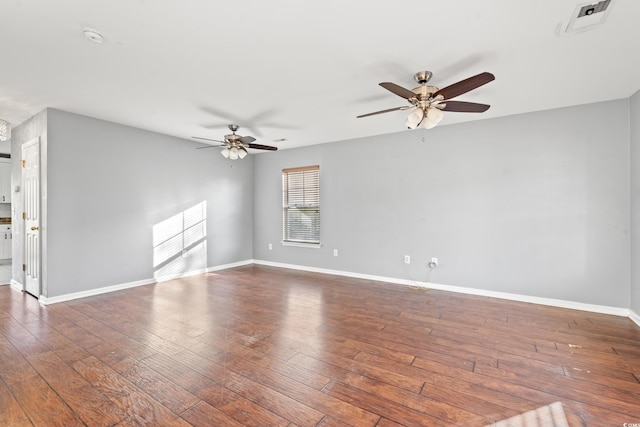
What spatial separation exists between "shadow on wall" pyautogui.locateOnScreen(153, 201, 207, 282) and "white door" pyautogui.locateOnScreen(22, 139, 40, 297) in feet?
4.76

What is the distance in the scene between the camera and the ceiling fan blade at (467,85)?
2.26 metres

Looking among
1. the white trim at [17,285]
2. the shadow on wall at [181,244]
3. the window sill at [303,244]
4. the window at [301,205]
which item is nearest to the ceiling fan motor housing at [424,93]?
the window at [301,205]

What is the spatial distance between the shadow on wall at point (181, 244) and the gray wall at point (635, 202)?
6.34m

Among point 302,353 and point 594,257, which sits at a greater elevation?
point 594,257

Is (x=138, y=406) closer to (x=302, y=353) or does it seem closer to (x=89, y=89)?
(x=302, y=353)

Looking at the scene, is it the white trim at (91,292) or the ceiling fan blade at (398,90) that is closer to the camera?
the ceiling fan blade at (398,90)

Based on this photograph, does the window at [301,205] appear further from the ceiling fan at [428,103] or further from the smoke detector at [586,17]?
the smoke detector at [586,17]

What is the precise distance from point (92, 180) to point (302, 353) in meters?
3.96

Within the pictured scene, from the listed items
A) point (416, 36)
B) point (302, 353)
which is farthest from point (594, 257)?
point (302, 353)

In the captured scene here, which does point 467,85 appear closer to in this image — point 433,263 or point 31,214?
point 433,263

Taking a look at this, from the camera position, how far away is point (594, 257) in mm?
3580

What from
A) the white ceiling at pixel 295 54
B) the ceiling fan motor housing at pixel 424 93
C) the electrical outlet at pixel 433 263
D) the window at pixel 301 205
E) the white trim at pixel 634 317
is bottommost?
the white trim at pixel 634 317

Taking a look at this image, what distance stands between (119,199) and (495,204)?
563 cm

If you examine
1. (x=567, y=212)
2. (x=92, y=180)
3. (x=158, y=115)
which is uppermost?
(x=158, y=115)
